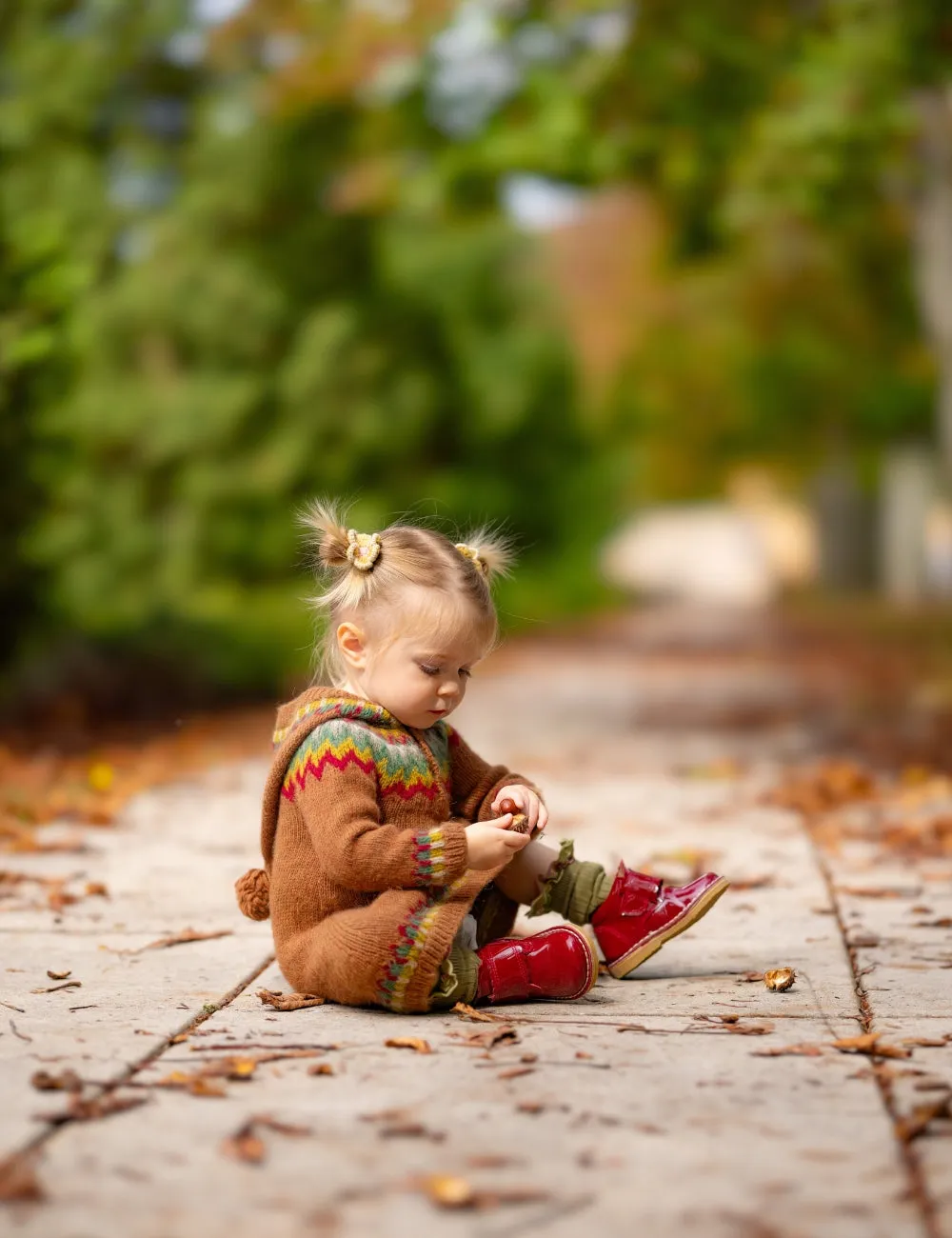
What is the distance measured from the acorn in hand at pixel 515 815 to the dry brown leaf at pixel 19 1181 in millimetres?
1342

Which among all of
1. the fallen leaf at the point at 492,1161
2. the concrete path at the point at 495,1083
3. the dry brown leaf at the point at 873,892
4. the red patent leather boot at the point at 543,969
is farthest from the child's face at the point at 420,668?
the dry brown leaf at the point at 873,892

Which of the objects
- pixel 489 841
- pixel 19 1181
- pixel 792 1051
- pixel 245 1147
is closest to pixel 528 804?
pixel 489 841

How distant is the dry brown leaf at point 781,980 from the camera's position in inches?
140

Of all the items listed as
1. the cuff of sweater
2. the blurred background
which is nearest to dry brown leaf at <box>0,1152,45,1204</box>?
the cuff of sweater

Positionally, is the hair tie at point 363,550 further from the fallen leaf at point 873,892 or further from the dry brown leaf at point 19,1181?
the fallen leaf at point 873,892

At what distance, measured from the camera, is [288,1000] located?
11.3ft

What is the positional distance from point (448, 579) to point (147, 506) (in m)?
14.7

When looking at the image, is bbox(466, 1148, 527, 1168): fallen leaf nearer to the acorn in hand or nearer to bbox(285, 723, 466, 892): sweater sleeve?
bbox(285, 723, 466, 892): sweater sleeve

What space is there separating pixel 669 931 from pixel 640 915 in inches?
3.7

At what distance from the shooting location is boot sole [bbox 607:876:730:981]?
363 cm

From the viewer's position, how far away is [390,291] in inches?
746

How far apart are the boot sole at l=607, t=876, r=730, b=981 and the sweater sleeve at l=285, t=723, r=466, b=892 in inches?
21.6

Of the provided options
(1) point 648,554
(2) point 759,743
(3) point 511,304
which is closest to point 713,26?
(2) point 759,743

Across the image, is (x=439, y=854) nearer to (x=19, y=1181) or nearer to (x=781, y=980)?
(x=781, y=980)
